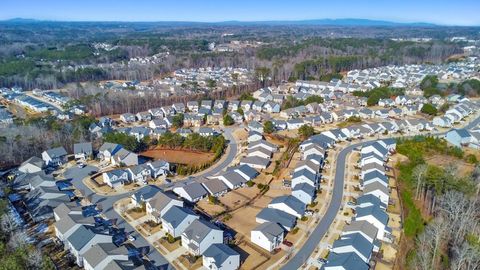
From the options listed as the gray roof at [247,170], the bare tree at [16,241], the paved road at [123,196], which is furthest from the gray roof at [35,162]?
the gray roof at [247,170]

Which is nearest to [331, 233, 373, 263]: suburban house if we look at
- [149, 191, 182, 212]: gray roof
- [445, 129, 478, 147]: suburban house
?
[149, 191, 182, 212]: gray roof

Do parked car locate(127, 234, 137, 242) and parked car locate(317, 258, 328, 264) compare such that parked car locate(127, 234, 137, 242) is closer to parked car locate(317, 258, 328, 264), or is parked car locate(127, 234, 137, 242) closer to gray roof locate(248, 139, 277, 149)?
parked car locate(317, 258, 328, 264)

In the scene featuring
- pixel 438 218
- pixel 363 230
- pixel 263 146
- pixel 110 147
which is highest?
pixel 110 147

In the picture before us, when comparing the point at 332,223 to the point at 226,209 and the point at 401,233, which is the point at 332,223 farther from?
the point at 226,209

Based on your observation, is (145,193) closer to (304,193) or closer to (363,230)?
(304,193)

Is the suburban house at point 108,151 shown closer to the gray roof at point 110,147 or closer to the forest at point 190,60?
the gray roof at point 110,147

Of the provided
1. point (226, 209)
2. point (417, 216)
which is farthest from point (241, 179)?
point (417, 216)

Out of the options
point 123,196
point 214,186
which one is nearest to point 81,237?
point 123,196
